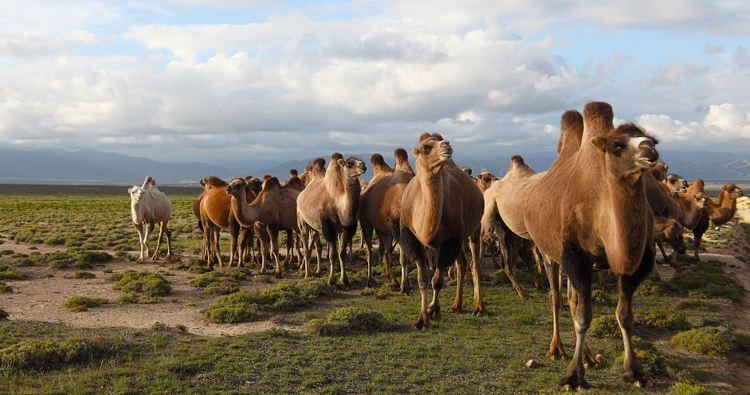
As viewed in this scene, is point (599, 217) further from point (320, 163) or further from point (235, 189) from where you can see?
point (235, 189)

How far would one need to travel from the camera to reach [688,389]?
672 cm

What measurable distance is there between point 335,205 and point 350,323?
17.2 feet

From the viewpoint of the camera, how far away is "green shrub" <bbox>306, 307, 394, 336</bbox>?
984 centimetres

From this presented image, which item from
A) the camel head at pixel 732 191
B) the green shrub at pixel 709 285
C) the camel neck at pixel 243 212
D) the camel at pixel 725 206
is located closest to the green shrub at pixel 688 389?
the green shrub at pixel 709 285

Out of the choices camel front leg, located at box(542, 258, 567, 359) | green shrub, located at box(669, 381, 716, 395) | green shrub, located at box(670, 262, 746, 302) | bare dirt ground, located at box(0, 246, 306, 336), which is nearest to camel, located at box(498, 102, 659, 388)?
green shrub, located at box(669, 381, 716, 395)

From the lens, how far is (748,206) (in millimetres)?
53688

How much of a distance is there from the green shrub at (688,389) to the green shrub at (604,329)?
245cm

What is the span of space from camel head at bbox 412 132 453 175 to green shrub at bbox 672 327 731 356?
15.5 feet

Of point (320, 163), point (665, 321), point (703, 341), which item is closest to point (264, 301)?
point (320, 163)

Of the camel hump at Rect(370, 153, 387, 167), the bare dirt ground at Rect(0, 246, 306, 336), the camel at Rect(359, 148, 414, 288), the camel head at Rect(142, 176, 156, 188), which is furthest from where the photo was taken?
the camel head at Rect(142, 176, 156, 188)

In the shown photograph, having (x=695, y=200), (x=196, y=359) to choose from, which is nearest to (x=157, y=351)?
(x=196, y=359)

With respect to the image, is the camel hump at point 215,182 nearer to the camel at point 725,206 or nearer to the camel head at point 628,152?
the camel head at point 628,152

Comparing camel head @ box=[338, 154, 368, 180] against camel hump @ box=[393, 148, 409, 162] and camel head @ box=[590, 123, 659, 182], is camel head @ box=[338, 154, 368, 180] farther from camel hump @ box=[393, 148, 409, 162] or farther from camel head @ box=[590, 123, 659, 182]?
camel head @ box=[590, 123, 659, 182]

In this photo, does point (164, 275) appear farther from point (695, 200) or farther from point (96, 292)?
point (695, 200)
